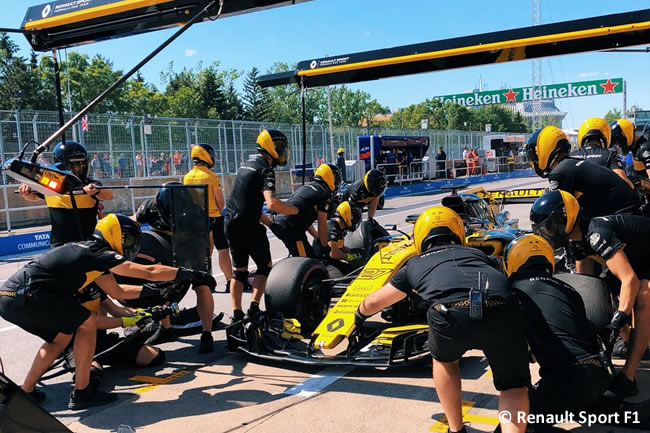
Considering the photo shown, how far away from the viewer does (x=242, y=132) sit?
67.9 feet

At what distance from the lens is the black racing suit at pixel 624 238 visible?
3.65 meters

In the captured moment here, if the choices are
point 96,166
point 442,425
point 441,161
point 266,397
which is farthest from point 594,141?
point 441,161

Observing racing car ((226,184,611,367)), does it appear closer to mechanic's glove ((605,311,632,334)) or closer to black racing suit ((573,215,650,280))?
black racing suit ((573,215,650,280))

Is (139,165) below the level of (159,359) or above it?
above

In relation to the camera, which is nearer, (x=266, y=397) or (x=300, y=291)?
(x=266, y=397)

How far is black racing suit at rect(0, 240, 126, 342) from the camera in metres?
3.89

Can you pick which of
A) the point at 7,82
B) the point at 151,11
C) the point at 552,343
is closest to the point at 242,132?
the point at 151,11

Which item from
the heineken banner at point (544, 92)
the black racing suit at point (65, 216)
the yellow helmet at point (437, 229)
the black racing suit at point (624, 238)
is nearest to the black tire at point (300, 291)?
the black racing suit at point (65, 216)

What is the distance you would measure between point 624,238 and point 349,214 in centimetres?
343

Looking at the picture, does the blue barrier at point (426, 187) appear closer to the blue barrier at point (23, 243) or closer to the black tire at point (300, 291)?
the blue barrier at point (23, 243)

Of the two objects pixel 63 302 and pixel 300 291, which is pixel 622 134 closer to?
pixel 300 291

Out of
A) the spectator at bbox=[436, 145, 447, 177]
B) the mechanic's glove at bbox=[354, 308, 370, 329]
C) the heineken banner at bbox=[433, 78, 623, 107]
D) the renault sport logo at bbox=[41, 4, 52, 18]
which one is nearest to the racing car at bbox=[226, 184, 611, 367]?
the mechanic's glove at bbox=[354, 308, 370, 329]

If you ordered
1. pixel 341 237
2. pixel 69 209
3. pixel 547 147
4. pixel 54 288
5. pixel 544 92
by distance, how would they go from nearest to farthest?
pixel 54 288
pixel 547 147
pixel 69 209
pixel 341 237
pixel 544 92

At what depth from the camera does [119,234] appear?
4.22 metres
